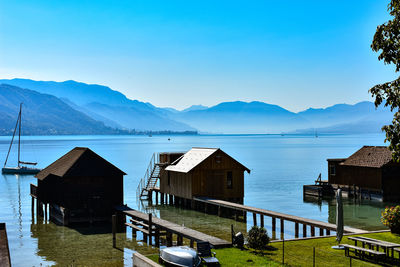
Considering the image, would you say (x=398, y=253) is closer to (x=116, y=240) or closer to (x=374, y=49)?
(x=374, y=49)

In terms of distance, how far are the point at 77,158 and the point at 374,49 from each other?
972 inches

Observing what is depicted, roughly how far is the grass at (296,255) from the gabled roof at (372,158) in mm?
28913

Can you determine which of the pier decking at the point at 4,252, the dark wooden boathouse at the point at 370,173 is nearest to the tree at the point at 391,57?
the pier decking at the point at 4,252

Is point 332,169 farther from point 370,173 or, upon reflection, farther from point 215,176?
point 215,176

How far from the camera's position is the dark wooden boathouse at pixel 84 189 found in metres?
37.3

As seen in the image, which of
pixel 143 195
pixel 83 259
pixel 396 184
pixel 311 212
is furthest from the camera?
pixel 143 195

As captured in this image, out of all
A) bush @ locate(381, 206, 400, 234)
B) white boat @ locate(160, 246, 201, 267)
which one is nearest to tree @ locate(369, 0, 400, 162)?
bush @ locate(381, 206, 400, 234)

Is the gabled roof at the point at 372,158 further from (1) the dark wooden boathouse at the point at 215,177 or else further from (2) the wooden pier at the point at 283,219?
(2) the wooden pier at the point at 283,219

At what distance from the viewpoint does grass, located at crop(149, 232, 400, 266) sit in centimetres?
1991

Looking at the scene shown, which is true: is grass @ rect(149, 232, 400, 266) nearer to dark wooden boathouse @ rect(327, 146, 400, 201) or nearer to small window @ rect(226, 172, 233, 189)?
small window @ rect(226, 172, 233, 189)

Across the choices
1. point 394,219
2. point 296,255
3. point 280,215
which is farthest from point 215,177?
point 296,255

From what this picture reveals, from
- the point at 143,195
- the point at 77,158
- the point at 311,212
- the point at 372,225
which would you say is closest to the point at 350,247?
the point at 372,225

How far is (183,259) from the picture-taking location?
2028 cm

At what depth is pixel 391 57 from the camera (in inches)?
897
